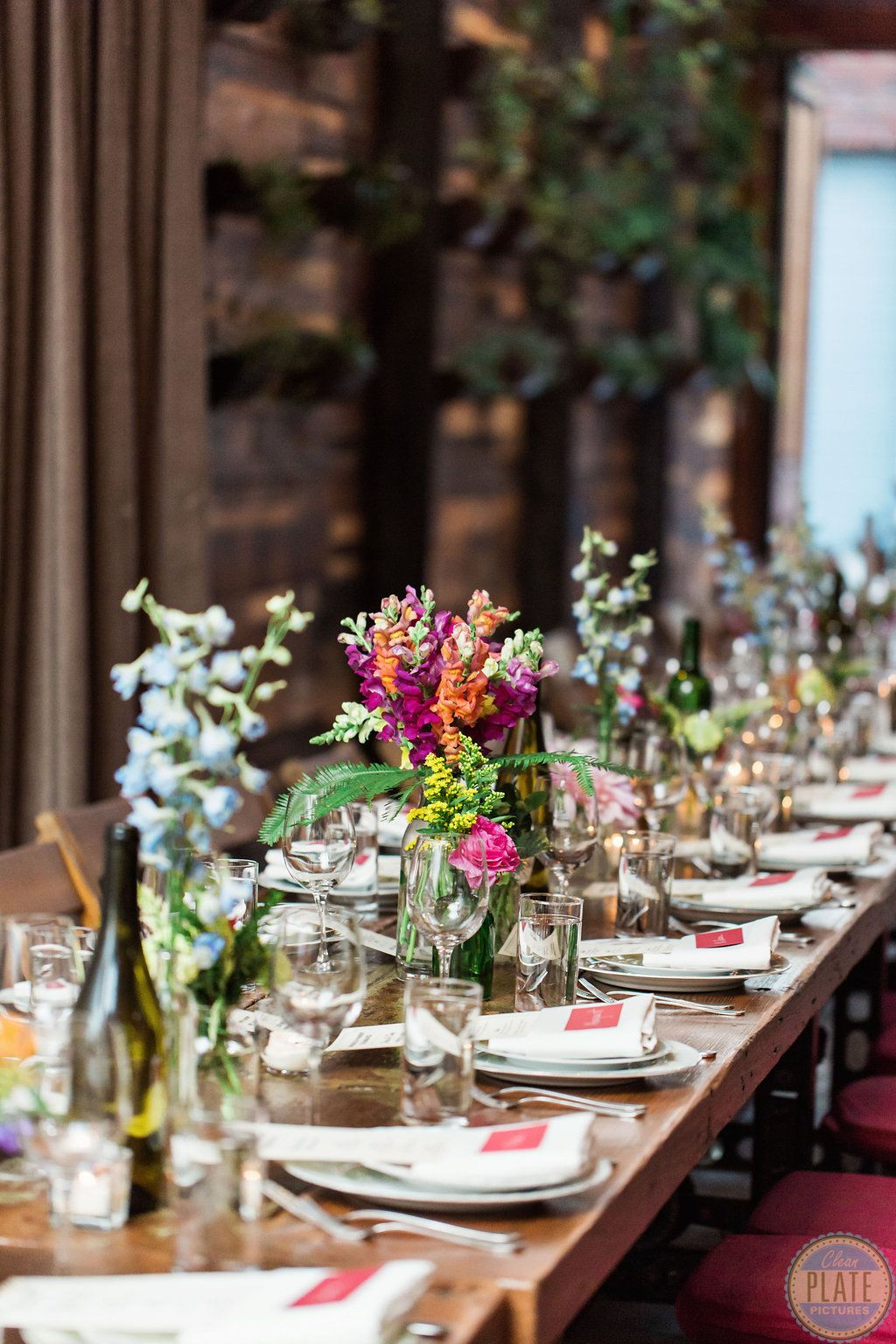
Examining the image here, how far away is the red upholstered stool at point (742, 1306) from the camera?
1648mm

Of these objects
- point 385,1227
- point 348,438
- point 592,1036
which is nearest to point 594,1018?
point 592,1036

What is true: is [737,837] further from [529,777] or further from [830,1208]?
[830,1208]

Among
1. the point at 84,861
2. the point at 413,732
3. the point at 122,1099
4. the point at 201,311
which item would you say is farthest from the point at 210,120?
the point at 122,1099

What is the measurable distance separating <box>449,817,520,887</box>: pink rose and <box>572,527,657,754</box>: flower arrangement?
634 mm

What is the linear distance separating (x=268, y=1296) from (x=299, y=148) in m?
4.24

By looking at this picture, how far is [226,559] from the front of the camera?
473cm

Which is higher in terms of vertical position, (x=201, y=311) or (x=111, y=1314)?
(x=201, y=311)

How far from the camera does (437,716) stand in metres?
1.73

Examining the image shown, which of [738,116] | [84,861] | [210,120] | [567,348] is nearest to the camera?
[84,861]

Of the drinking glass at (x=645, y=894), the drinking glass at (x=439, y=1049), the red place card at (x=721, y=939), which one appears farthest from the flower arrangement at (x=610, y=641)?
the drinking glass at (x=439, y=1049)

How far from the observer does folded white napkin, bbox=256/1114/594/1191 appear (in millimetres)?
1240

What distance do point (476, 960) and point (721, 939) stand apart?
309mm

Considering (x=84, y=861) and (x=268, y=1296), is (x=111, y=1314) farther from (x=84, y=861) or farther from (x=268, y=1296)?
(x=84, y=861)

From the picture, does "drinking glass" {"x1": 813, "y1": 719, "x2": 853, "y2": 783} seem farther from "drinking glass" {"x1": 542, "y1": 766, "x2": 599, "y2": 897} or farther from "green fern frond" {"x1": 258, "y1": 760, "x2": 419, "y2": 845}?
"green fern frond" {"x1": 258, "y1": 760, "x2": 419, "y2": 845}
